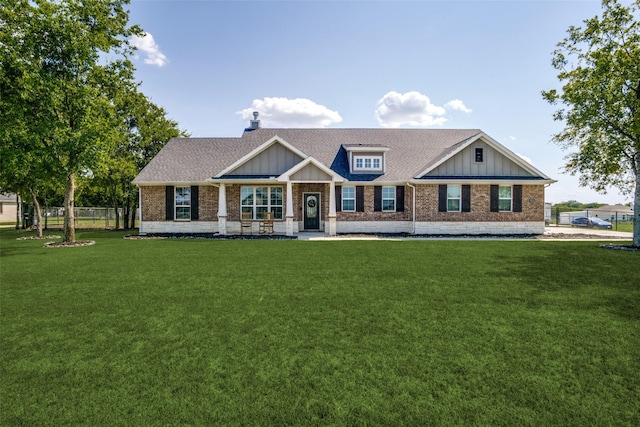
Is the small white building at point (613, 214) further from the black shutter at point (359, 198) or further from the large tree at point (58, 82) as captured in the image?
the large tree at point (58, 82)

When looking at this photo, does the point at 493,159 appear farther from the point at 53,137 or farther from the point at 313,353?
the point at 53,137

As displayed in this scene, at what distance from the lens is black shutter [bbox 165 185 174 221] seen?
795 inches

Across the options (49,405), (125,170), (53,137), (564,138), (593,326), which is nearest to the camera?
(49,405)

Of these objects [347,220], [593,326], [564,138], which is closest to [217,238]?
[347,220]

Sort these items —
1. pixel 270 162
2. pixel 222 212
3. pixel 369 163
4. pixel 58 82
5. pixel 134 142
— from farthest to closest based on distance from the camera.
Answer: pixel 134 142, pixel 369 163, pixel 270 162, pixel 222 212, pixel 58 82

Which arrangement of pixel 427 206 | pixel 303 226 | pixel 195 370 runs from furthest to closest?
1. pixel 303 226
2. pixel 427 206
3. pixel 195 370

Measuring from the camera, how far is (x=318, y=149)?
22.7 m

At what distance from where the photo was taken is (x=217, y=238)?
17969 millimetres

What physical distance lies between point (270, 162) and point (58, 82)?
9.96 meters

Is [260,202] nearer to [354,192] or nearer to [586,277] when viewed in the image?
[354,192]

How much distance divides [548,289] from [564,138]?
12.7 meters

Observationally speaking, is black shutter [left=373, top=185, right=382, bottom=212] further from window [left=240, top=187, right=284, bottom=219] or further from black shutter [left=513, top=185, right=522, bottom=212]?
black shutter [left=513, top=185, right=522, bottom=212]

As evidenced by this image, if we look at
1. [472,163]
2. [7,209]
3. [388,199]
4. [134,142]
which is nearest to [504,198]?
[472,163]

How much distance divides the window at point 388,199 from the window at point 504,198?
5833 mm
